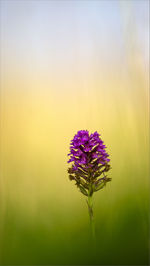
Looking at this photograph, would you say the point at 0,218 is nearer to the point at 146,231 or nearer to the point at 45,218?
the point at 45,218

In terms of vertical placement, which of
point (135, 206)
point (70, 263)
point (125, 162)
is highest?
point (125, 162)

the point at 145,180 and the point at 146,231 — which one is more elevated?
the point at 145,180

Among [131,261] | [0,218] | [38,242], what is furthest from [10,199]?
[131,261]

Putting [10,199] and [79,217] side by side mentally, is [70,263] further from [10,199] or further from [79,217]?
[10,199]

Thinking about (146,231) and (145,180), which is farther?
(145,180)

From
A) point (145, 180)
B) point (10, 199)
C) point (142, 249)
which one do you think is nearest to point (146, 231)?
point (142, 249)

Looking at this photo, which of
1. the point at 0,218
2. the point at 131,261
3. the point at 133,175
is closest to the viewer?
the point at 131,261

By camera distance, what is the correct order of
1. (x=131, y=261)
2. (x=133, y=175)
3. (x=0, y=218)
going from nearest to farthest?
(x=131, y=261)
(x=0, y=218)
(x=133, y=175)
